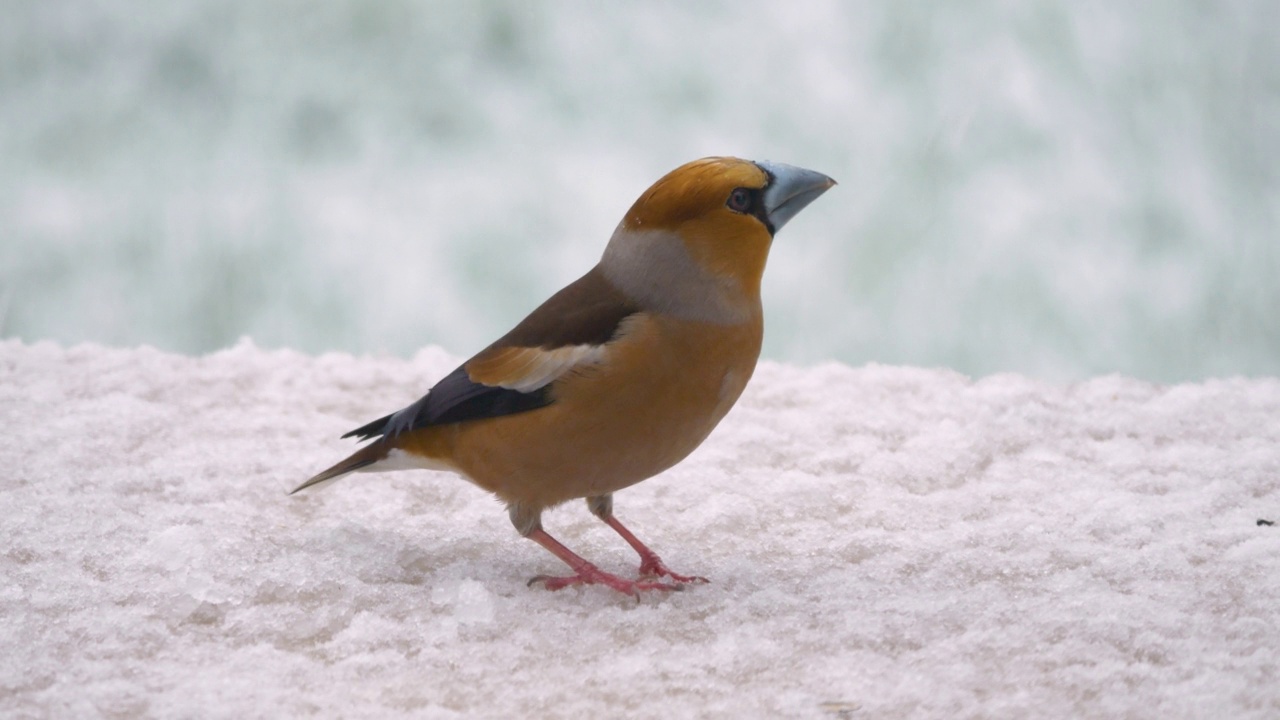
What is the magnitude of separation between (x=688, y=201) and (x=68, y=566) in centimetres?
130

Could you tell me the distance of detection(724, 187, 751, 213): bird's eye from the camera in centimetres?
216

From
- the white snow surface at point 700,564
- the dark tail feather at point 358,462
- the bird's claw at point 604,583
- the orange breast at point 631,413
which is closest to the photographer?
the white snow surface at point 700,564

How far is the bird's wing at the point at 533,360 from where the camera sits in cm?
215

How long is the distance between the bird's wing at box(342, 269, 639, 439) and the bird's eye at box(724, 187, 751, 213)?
0.24 metres

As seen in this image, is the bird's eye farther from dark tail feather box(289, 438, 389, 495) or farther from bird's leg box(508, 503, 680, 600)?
dark tail feather box(289, 438, 389, 495)

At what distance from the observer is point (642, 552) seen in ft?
7.64

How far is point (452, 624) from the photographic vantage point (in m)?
2.08

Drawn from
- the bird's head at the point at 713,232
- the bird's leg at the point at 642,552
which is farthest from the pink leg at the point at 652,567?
the bird's head at the point at 713,232

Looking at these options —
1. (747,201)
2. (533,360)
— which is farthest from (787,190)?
(533,360)

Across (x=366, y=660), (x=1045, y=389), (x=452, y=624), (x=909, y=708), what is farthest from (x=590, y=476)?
(x=1045, y=389)

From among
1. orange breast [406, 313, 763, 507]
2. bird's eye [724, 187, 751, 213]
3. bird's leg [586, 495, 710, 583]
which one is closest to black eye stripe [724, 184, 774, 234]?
bird's eye [724, 187, 751, 213]

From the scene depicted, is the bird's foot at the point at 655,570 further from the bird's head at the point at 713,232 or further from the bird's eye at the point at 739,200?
the bird's eye at the point at 739,200

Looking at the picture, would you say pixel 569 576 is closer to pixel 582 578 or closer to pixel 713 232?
pixel 582 578

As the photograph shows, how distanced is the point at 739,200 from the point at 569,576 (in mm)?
757
